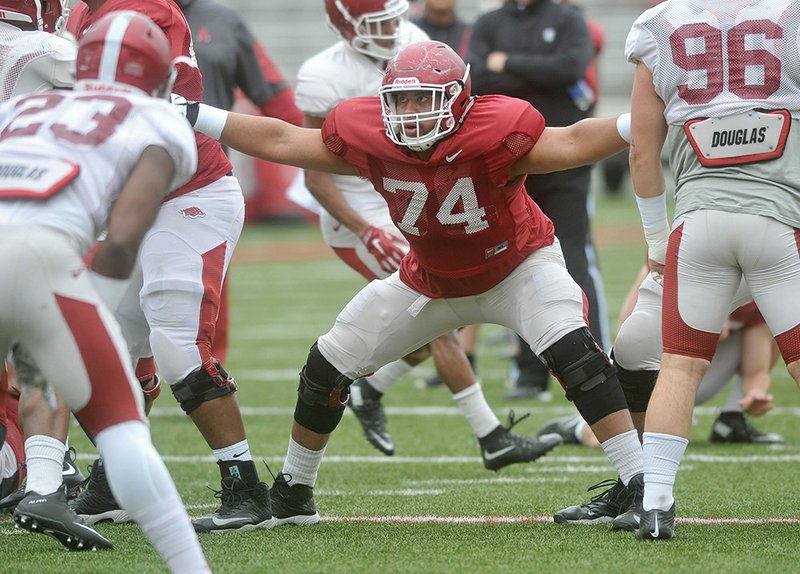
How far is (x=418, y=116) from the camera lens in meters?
4.10

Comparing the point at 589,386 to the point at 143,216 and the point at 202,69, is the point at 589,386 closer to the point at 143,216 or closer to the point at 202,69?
the point at 143,216

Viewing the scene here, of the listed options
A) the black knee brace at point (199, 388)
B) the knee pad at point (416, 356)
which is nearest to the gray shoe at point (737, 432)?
the knee pad at point (416, 356)

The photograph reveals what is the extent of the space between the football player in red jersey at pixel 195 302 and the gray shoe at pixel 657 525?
130cm

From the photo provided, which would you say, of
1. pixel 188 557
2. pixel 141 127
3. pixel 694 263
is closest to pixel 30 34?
pixel 141 127

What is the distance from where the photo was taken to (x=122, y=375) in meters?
3.27

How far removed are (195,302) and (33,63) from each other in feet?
3.08

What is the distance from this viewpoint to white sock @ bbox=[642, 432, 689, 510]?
4.01 metres

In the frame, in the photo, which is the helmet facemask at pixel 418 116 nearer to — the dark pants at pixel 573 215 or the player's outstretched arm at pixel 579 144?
the player's outstretched arm at pixel 579 144

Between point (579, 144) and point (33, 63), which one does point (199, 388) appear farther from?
point (579, 144)

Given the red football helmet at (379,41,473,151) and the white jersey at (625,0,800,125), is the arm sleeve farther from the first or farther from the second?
the white jersey at (625,0,800,125)

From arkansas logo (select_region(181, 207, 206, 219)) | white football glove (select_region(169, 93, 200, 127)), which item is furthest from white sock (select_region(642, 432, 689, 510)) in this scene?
white football glove (select_region(169, 93, 200, 127))

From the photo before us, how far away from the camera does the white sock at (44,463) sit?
4.21m

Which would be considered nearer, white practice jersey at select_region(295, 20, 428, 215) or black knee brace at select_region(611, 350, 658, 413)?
black knee brace at select_region(611, 350, 658, 413)

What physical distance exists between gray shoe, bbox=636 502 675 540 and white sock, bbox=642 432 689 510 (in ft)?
0.06
